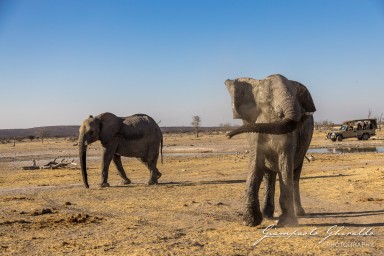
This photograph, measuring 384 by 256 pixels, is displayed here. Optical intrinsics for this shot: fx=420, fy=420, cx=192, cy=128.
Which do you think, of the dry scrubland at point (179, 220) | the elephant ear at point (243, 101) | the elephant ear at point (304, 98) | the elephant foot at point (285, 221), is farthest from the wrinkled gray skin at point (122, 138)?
the elephant ear at point (304, 98)

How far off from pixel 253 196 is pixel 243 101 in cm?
201

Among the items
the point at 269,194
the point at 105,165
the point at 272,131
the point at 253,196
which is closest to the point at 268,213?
the point at 269,194

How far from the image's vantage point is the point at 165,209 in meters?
11.0

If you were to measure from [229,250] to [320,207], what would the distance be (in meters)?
4.75

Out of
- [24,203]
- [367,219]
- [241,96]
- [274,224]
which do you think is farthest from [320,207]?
[24,203]

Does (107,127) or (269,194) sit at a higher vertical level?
(107,127)

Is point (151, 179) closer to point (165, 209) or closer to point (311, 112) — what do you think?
point (165, 209)

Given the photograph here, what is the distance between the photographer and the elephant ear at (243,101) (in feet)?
29.1

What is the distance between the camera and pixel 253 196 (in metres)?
8.38

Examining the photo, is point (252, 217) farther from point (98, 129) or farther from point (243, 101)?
point (98, 129)

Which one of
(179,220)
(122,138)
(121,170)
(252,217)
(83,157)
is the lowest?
(179,220)

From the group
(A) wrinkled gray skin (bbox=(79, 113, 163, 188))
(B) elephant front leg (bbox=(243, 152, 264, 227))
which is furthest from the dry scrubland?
(A) wrinkled gray skin (bbox=(79, 113, 163, 188))
